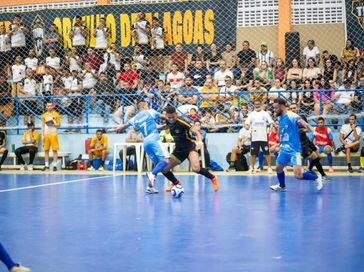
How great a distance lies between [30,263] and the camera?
6969mm

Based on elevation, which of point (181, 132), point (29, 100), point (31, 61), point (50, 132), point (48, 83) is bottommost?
point (181, 132)

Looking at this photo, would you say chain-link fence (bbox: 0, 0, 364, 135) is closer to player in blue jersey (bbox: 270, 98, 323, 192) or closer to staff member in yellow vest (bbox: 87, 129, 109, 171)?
staff member in yellow vest (bbox: 87, 129, 109, 171)

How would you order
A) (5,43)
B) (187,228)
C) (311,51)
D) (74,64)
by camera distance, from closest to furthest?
(187,228), (311,51), (74,64), (5,43)

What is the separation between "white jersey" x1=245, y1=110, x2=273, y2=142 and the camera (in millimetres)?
19094

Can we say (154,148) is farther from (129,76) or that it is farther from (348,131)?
(129,76)

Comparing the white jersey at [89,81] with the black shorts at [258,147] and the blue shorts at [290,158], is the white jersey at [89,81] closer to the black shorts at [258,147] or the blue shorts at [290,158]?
the black shorts at [258,147]

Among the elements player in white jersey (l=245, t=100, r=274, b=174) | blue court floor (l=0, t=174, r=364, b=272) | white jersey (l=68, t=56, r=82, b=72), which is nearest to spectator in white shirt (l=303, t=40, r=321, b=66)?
player in white jersey (l=245, t=100, r=274, b=174)

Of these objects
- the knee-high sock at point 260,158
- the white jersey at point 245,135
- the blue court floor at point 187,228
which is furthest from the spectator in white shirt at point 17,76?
the blue court floor at point 187,228

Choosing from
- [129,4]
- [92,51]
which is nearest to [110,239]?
[92,51]

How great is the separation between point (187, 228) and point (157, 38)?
14838 mm

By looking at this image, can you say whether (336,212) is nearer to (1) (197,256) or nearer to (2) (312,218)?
(2) (312,218)

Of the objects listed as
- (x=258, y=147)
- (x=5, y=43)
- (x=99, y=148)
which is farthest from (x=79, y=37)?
(x=258, y=147)

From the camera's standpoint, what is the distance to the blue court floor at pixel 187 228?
6.91 meters

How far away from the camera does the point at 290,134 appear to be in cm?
1348
